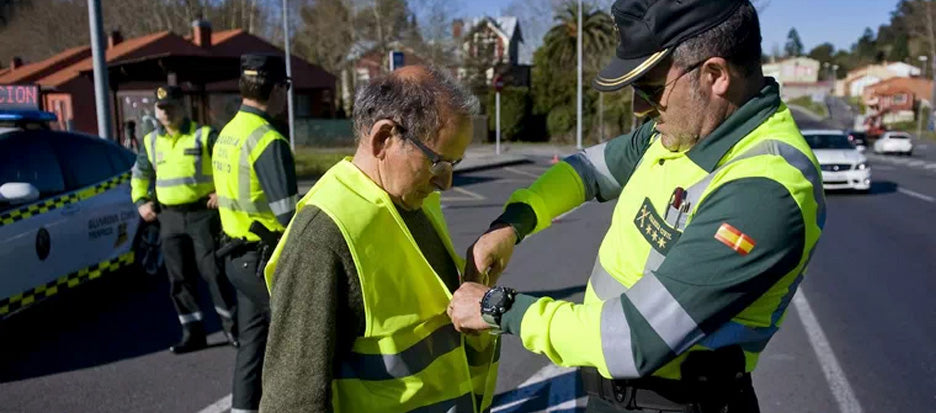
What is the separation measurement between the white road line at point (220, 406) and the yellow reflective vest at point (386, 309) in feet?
8.64

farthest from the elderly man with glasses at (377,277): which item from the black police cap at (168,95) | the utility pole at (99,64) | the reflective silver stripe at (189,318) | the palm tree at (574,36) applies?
the palm tree at (574,36)

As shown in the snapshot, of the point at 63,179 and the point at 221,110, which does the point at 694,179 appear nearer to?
the point at 63,179

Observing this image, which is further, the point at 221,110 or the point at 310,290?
the point at 221,110

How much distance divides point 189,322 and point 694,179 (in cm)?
434

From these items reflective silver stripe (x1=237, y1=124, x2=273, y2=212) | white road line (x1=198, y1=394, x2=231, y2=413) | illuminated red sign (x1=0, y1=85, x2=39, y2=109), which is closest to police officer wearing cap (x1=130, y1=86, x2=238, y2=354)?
white road line (x1=198, y1=394, x2=231, y2=413)

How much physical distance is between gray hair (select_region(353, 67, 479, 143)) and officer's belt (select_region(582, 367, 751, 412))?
857 millimetres

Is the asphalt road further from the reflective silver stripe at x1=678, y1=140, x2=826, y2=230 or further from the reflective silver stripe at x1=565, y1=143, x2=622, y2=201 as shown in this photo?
the reflective silver stripe at x1=678, y1=140, x2=826, y2=230

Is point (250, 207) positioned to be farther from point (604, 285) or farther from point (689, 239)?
point (689, 239)

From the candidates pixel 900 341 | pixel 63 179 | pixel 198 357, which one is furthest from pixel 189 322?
pixel 900 341

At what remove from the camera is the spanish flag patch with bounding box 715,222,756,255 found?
1.54 m

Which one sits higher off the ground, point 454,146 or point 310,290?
point 454,146

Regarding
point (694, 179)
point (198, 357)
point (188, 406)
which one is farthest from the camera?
point (198, 357)

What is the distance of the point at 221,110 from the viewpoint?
93.2 ft

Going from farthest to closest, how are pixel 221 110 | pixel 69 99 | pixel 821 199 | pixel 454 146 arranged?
pixel 69 99 → pixel 221 110 → pixel 454 146 → pixel 821 199
